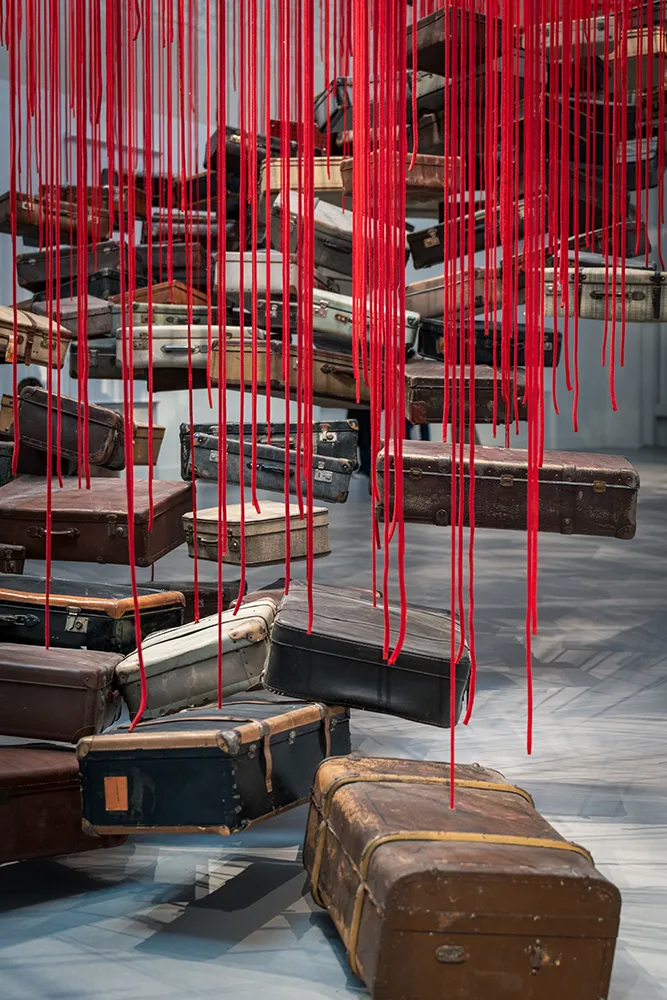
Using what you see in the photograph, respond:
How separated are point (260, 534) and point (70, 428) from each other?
1224 millimetres

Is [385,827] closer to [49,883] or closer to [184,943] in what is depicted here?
[184,943]

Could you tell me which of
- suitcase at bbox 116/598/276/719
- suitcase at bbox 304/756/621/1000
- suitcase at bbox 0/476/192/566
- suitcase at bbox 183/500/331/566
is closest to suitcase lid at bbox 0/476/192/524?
suitcase at bbox 0/476/192/566

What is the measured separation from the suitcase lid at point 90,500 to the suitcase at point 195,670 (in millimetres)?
1084

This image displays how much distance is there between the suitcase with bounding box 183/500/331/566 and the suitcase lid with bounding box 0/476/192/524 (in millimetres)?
141

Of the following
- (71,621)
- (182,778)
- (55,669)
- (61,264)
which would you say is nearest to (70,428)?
(71,621)

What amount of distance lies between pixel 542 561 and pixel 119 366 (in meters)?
2.55

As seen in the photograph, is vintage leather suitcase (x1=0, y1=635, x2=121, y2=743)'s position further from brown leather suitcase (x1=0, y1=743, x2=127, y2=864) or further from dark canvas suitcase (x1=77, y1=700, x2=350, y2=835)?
dark canvas suitcase (x1=77, y1=700, x2=350, y2=835)

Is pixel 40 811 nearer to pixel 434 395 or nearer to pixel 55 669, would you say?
pixel 55 669

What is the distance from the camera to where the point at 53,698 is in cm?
344

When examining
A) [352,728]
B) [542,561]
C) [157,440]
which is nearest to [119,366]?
[157,440]

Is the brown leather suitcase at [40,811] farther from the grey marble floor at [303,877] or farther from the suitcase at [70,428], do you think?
the suitcase at [70,428]

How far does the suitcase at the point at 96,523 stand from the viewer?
4605 millimetres

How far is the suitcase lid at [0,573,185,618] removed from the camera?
4.02 metres

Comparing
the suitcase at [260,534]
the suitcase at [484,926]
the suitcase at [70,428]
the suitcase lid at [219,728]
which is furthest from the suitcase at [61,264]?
the suitcase at [484,926]
